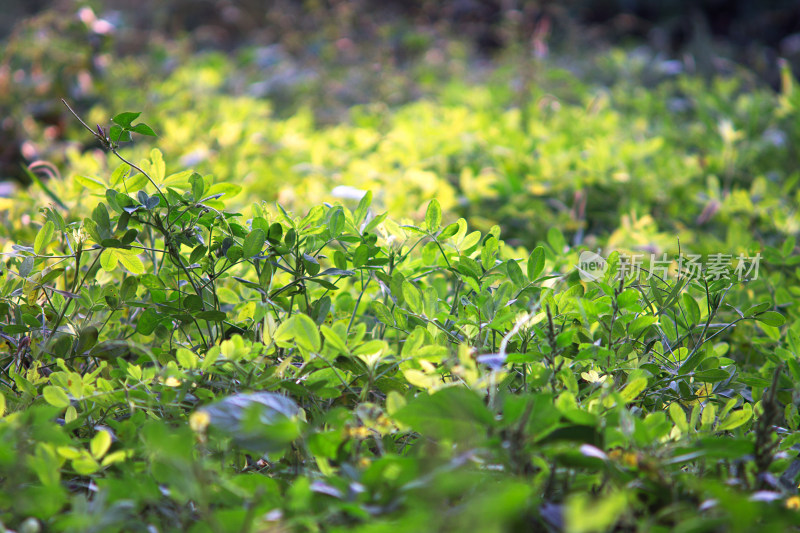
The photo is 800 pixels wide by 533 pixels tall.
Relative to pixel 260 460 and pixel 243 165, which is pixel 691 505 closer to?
pixel 260 460

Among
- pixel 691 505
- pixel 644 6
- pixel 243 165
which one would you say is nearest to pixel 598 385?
pixel 691 505

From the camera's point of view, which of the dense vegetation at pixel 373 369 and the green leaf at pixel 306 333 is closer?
the dense vegetation at pixel 373 369

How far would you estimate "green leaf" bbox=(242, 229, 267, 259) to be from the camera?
3.77 feet

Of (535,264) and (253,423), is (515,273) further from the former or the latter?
(253,423)

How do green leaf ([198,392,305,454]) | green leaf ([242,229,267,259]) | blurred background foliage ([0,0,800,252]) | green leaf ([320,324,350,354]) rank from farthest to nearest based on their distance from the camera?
blurred background foliage ([0,0,800,252]), green leaf ([242,229,267,259]), green leaf ([320,324,350,354]), green leaf ([198,392,305,454])

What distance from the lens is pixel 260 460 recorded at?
3.70 ft

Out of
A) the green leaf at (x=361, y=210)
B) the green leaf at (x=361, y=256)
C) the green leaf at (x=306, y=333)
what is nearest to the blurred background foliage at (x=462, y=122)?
the green leaf at (x=361, y=210)

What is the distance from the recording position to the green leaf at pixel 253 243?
1.15 m

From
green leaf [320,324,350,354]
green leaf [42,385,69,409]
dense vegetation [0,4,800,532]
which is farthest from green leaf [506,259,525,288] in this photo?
green leaf [42,385,69,409]

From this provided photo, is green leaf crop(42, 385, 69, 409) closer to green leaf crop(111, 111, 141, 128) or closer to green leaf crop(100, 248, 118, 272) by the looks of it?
green leaf crop(100, 248, 118, 272)

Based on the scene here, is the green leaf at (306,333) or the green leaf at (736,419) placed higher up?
the green leaf at (306,333)

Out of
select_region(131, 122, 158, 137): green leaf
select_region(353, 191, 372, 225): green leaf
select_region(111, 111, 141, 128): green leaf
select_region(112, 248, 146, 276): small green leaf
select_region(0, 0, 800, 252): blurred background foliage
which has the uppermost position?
select_region(111, 111, 141, 128): green leaf

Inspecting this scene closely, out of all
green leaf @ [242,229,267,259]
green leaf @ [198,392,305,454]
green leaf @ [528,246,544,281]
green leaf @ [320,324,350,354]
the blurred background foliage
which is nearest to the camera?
green leaf @ [198,392,305,454]

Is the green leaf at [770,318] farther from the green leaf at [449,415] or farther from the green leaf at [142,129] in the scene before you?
the green leaf at [142,129]
